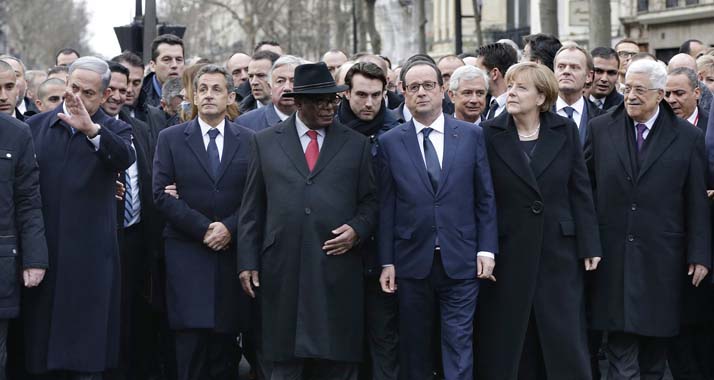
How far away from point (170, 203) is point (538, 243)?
102 inches

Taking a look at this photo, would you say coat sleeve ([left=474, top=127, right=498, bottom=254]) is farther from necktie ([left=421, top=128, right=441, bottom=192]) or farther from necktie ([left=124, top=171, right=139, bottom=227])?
necktie ([left=124, top=171, right=139, bottom=227])

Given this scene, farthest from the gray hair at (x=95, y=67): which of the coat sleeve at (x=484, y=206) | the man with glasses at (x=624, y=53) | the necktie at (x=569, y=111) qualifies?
the man with glasses at (x=624, y=53)

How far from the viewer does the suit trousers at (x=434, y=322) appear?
29.5 ft

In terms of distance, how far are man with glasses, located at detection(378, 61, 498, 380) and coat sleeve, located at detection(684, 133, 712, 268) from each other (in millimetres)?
1411

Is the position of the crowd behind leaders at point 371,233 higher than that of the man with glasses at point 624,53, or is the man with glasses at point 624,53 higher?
the man with glasses at point 624,53

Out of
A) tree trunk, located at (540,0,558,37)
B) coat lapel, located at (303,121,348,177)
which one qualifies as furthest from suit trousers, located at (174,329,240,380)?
tree trunk, located at (540,0,558,37)

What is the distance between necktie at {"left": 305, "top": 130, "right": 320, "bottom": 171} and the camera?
901cm

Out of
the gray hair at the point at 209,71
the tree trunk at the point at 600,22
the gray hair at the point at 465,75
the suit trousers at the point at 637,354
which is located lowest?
the suit trousers at the point at 637,354

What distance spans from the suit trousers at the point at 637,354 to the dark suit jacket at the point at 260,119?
3216mm

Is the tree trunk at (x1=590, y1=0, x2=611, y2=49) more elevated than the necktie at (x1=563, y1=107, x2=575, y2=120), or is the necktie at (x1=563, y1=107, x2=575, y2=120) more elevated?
the tree trunk at (x1=590, y1=0, x2=611, y2=49)

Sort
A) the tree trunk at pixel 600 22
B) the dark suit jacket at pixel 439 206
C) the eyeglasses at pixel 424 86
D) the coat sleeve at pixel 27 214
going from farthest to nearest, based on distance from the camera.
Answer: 1. the tree trunk at pixel 600 22
2. the eyeglasses at pixel 424 86
3. the dark suit jacket at pixel 439 206
4. the coat sleeve at pixel 27 214

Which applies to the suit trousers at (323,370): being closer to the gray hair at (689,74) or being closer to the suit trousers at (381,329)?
the suit trousers at (381,329)

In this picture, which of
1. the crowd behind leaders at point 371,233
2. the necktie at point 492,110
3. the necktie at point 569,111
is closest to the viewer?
the crowd behind leaders at point 371,233

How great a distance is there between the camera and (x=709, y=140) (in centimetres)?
967
